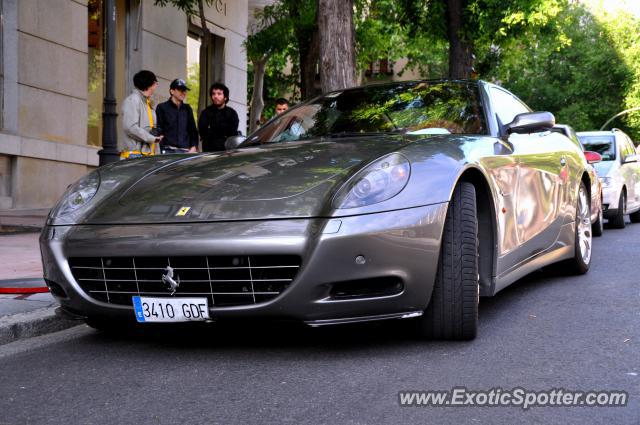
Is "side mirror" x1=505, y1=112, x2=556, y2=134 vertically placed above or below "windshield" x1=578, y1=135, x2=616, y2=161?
below

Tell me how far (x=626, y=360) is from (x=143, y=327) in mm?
2422

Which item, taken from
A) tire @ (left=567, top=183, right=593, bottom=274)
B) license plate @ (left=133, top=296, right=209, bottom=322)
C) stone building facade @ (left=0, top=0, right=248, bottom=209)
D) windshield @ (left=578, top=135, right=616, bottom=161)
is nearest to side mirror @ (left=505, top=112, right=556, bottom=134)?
tire @ (left=567, top=183, right=593, bottom=274)

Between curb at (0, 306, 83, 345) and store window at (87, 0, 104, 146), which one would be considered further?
store window at (87, 0, 104, 146)

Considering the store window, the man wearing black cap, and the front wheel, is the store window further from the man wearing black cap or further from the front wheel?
the front wheel

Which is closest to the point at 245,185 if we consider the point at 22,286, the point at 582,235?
the point at 22,286

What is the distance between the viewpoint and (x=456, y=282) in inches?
155

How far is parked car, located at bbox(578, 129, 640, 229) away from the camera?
40.9 feet

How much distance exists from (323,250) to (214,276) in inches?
19.4

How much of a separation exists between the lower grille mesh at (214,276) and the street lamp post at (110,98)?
484cm

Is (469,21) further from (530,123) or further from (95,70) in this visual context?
(530,123)

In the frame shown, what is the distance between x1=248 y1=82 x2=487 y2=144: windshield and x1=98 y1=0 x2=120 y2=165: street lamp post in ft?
11.1

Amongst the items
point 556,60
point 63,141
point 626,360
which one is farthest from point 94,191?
point 556,60

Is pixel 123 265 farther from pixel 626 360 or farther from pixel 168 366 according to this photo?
pixel 626 360

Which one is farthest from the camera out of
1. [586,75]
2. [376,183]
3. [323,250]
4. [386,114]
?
[586,75]
